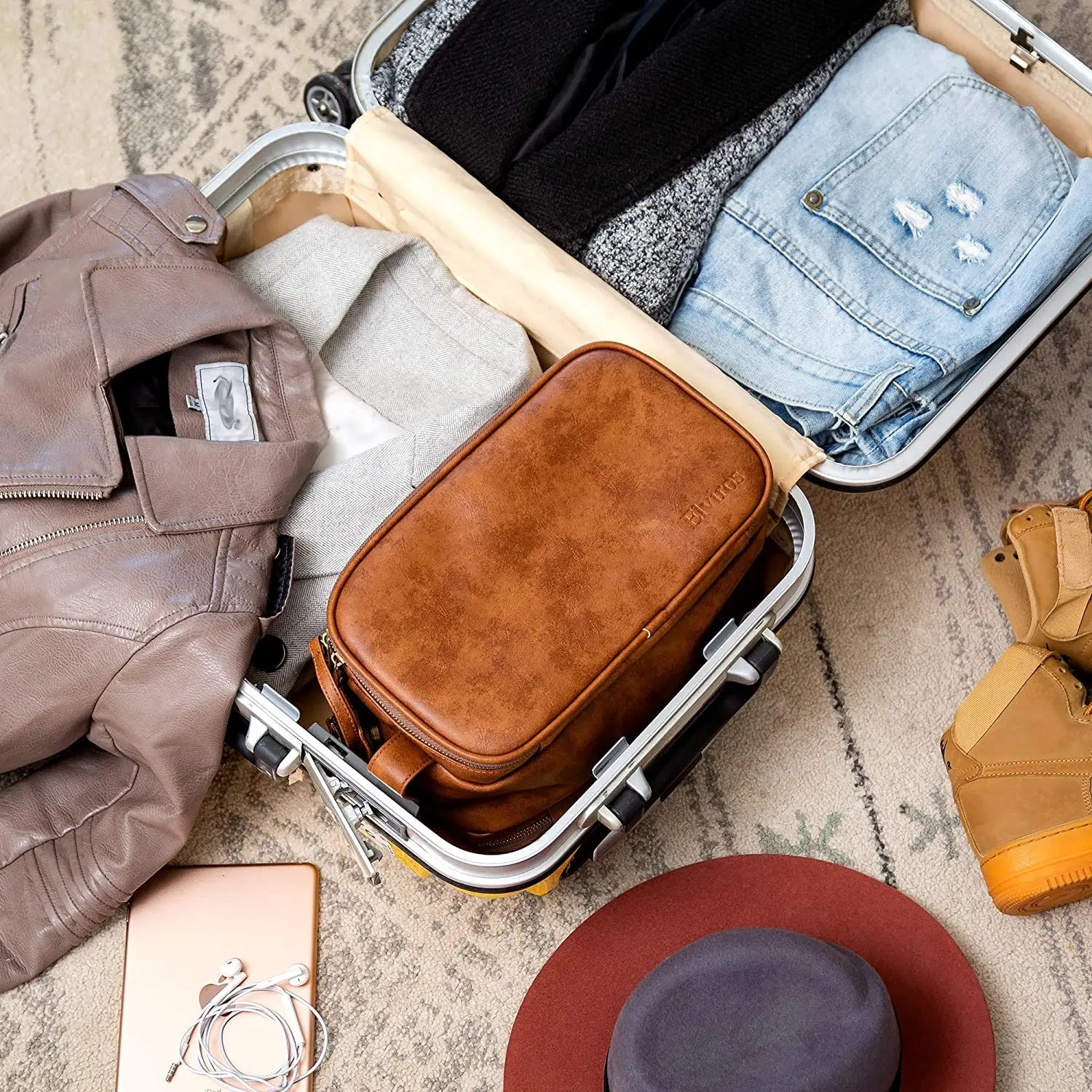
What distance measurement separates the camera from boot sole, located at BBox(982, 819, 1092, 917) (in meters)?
1.17

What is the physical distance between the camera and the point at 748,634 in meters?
1.08

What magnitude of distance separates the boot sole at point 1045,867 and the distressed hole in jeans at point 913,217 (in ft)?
1.97

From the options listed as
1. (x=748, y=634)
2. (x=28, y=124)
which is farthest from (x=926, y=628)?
(x=28, y=124)

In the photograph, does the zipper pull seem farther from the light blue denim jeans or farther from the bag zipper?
the light blue denim jeans

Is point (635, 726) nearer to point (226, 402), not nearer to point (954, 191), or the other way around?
point (226, 402)

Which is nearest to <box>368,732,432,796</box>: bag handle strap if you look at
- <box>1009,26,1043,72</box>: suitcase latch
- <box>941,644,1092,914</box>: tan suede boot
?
<box>941,644,1092,914</box>: tan suede boot

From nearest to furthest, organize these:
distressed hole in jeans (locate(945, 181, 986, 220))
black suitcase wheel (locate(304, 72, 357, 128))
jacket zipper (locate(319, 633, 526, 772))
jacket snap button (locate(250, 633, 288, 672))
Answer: jacket zipper (locate(319, 633, 526, 772)) → jacket snap button (locate(250, 633, 288, 672)) → distressed hole in jeans (locate(945, 181, 986, 220)) → black suitcase wheel (locate(304, 72, 357, 128))

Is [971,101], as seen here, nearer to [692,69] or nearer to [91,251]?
[692,69]

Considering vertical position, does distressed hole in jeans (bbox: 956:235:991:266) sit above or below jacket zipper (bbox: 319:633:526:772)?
above

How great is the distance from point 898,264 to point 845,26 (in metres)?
0.25

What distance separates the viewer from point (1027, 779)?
122 centimetres

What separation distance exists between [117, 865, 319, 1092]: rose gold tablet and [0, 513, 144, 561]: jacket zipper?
42cm

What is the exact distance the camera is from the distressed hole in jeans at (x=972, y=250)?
3.86 ft

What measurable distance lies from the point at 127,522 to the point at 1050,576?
0.92 m
